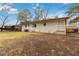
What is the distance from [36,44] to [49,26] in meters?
0.28

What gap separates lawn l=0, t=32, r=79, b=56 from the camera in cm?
230

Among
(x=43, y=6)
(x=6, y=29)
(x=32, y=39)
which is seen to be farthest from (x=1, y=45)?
(x=43, y=6)

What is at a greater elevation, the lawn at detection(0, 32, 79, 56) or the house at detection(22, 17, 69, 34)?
the house at detection(22, 17, 69, 34)

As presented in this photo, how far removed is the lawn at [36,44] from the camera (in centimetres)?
230

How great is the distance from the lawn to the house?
0.06 m

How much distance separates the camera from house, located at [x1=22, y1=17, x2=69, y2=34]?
2.36m

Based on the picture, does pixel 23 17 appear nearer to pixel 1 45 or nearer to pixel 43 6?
pixel 43 6

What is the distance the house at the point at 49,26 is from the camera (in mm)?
2361

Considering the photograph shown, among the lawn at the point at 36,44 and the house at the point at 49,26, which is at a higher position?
the house at the point at 49,26

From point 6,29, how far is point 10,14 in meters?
0.20

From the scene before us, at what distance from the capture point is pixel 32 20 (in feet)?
7.93

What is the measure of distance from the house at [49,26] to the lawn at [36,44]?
0.06 meters

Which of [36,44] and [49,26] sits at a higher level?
[49,26]

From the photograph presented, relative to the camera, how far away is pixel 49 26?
238 cm
